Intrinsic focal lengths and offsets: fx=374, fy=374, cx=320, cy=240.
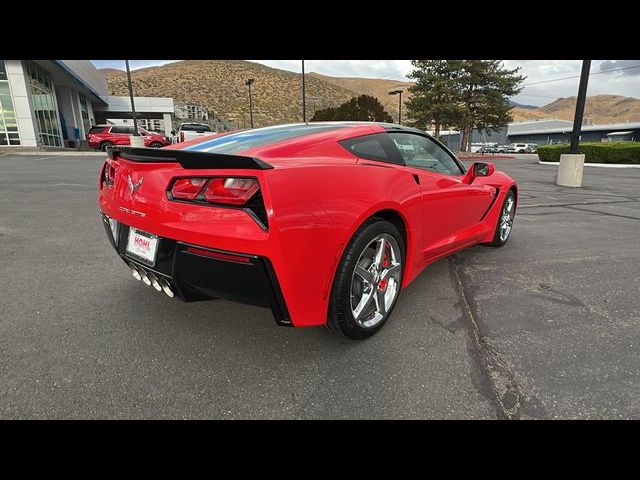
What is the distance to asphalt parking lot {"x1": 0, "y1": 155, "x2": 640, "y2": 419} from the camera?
1.78 meters

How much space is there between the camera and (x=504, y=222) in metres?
4.36

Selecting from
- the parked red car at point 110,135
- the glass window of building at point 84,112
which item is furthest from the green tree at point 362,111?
the glass window of building at point 84,112

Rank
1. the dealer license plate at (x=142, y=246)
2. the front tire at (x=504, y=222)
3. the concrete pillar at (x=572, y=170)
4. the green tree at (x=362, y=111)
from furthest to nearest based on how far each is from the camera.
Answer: the green tree at (x=362, y=111) → the concrete pillar at (x=572, y=170) → the front tire at (x=504, y=222) → the dealer license plate at (x=142, y=246)

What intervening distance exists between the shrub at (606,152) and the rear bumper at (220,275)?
23.6 metres

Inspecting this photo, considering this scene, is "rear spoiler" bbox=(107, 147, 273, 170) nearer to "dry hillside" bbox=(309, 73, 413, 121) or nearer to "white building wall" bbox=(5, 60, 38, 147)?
"white building wall" bbox=(5, 60, 38, 147)

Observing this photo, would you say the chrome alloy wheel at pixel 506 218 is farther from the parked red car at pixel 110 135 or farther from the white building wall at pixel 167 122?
the white building wall at pixel 167 122

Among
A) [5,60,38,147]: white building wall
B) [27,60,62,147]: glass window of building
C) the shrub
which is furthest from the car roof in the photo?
[27,60,62,147]: glass window of building

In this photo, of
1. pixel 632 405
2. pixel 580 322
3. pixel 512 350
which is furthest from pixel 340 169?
pixel 580 322

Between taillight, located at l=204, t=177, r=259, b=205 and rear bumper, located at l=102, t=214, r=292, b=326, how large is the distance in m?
0.25

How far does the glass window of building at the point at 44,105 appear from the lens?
2366cm

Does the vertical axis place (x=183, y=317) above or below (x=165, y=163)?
below

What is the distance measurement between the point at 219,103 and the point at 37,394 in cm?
7243
